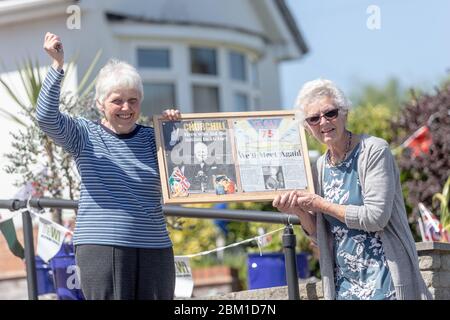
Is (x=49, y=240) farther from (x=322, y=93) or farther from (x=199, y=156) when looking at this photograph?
(x=322, y=93)

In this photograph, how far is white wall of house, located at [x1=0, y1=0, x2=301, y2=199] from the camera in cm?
1354

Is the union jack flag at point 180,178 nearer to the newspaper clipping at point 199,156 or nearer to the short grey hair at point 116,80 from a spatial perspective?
the newspaper clipping at point 199,156

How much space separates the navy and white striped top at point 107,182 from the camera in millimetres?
5250

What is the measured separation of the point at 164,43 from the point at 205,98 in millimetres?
1088

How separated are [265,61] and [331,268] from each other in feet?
43.9

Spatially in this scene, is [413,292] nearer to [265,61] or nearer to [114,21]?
[114,21]

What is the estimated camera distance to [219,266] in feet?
37.6

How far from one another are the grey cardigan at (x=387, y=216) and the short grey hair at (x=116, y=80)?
1.20 meters

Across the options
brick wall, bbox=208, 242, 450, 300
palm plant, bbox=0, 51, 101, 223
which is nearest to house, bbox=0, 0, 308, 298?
palm plant, bbox=0, 51, 101, 223

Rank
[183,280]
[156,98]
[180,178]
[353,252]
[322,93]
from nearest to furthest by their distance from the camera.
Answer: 1. [353,252]
2. [322,93]
3. [180,178]
4. [183,280]
5. [156,98]

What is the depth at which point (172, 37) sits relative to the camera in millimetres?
15164

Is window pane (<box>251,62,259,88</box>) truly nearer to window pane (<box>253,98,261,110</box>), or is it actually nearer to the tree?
window pane (<box>253,98,261,110</box>)

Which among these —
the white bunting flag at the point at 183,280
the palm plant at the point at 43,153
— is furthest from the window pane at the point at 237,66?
the white bunting flag at the point at 183,280

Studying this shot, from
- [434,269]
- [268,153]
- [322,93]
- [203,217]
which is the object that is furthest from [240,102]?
[322,93]
